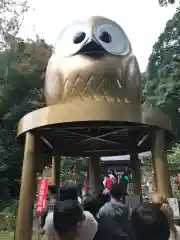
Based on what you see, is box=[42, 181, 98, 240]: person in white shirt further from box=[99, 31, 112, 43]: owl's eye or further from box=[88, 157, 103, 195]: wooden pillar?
box=[88, 157, 103, 195]: wooden pillar

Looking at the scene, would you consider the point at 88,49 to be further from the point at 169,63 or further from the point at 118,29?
the point at 169,63

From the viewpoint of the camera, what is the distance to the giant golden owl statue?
8.12m

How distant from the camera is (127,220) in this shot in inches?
160

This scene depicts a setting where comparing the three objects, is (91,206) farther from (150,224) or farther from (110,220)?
(150,224)

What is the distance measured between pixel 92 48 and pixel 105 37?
54cm

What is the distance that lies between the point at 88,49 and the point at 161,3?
A: 165 inches

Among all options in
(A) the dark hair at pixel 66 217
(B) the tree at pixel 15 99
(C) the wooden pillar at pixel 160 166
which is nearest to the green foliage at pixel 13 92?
(B) the tree at pixel 15 99

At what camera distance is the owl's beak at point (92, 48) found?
27.1 ft

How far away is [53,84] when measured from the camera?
844 centimetres

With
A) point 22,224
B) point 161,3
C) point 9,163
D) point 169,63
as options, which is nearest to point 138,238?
point 22,224

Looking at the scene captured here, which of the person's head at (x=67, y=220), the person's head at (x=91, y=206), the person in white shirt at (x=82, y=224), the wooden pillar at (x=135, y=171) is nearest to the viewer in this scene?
the person's head at (x=67, y=220)

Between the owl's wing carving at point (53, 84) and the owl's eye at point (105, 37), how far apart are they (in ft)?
4.03

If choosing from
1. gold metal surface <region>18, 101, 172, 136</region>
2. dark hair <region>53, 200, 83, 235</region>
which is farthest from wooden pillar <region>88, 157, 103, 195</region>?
dark hair <region>53, 200, 83, 235</region>

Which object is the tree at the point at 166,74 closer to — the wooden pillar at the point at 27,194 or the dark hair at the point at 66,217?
the wooden pillar at the point at 27,194
